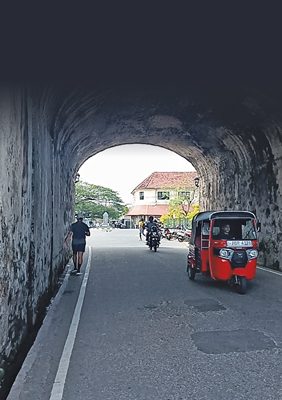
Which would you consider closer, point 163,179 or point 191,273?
point 191,273

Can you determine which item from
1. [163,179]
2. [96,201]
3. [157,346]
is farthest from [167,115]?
[96,201]

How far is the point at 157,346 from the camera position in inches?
224

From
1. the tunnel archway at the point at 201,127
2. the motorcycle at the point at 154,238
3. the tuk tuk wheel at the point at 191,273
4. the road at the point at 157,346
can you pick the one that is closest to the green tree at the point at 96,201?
the motorcycle at the point at 154,238

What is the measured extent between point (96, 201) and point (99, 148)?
61530 mm

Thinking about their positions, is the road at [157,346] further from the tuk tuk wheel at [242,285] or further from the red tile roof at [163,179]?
the red tile roof at [163,179]

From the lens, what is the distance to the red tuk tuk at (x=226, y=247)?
951cm

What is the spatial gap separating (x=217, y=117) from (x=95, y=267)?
6707 mm

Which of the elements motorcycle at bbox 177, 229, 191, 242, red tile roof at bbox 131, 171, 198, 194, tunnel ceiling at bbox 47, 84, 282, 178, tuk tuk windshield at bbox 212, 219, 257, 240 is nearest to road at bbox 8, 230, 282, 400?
tuk tuk windshield at bbox 212, 219, 257, 240

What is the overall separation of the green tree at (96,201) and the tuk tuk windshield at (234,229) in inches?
2717

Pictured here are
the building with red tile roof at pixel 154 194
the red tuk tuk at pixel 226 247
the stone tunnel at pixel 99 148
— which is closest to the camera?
the stone tunnel at pixel 99 148

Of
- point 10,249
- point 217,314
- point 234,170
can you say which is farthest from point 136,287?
point 234,170

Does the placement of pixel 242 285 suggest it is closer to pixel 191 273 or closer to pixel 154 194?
pixel 191 273

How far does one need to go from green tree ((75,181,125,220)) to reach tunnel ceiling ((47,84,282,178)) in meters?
60.6

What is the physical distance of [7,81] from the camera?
520cm
